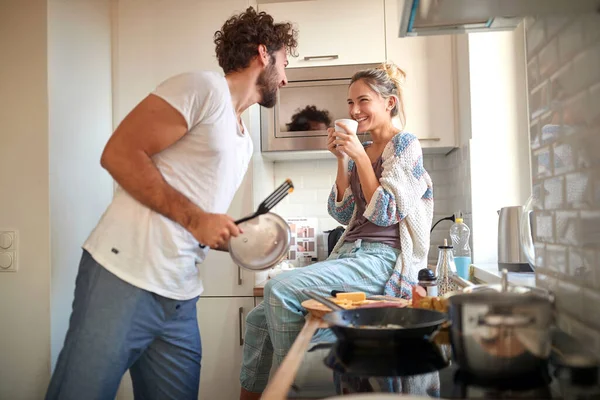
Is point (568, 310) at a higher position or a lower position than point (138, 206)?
lower

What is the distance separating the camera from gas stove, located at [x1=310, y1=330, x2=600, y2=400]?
2.19ft

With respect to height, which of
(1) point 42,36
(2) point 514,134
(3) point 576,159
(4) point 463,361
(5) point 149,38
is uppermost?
(5) point 149,38

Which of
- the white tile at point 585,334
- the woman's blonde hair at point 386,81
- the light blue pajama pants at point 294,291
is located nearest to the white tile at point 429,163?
the woman's blonde hair at point 386,81

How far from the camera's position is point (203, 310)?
243 centimetres

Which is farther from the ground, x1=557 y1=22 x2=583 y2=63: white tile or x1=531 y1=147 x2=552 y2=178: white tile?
x1=557 y1=22 x2=583 y2=63: white tile

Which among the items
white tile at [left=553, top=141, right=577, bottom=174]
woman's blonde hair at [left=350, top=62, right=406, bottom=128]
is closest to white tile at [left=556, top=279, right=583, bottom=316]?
white tile at [left=553, top=141, right=577, bottom=174]

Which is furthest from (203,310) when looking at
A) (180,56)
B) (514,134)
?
(514,134)

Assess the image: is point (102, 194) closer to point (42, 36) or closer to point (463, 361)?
point (42, 36)

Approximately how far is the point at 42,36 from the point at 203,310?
1.30m

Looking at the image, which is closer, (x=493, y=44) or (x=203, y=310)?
(x=493, y=44)

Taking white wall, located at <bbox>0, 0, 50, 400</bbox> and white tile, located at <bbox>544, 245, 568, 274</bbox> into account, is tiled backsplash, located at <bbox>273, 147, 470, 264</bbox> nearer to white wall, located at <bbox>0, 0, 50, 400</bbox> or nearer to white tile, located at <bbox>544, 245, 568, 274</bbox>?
white wall, located at <bbox>0, 0, 50, 400</bbox>

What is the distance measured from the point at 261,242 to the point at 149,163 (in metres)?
0.32

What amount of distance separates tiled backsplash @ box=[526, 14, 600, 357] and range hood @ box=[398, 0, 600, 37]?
3 cm

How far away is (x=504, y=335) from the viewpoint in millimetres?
707
